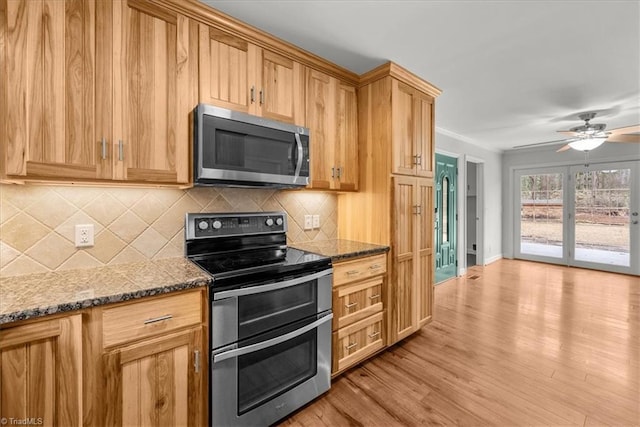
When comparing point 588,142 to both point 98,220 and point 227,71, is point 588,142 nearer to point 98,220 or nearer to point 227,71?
point 227,71

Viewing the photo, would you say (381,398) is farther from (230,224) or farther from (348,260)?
(230,224)

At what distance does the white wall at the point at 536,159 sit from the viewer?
4866 mm

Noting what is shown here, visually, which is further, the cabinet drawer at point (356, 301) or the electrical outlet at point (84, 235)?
the cabinet drawer at point (356, 301)

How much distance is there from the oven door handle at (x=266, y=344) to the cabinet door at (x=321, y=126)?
3.29 ft

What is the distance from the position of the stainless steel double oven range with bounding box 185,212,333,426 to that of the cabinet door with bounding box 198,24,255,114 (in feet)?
2.51

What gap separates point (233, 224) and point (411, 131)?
1704 mm

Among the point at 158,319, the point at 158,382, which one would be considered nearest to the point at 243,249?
the point at 158,319

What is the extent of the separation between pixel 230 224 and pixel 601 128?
4979mm

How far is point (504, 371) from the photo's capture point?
2.14 m

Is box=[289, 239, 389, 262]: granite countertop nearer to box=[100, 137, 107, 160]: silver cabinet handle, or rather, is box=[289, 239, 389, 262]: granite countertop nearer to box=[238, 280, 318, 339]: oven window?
box=[238, 280, 318, 339]: oven window

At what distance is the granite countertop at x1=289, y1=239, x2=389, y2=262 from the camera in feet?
6.51

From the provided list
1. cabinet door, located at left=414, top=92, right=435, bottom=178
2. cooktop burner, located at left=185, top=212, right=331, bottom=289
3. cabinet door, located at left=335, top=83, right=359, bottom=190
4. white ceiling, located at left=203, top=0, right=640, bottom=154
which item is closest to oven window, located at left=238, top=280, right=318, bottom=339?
cooktop burner, located at left=185, top=212, right=331, bottom=289

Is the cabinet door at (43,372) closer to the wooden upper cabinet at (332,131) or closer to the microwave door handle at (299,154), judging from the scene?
the microwave door handle at (299,154)

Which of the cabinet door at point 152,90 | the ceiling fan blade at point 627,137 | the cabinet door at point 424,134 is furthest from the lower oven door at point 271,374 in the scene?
the ceiling fan blade at point 627,137
